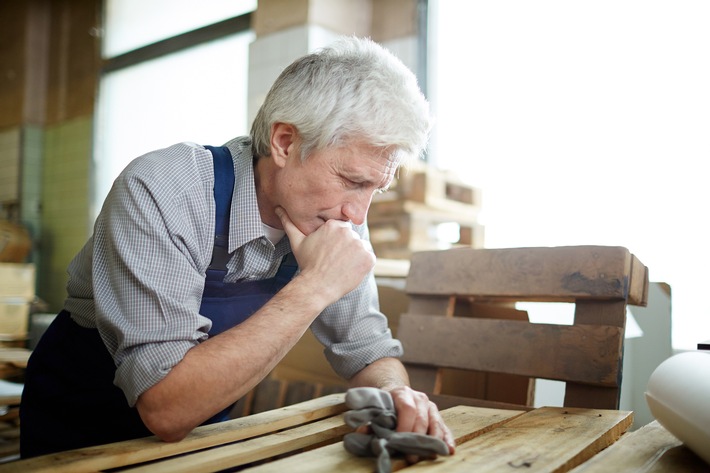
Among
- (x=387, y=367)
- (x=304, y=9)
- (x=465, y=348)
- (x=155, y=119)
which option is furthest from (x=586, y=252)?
(x=155, y=119)

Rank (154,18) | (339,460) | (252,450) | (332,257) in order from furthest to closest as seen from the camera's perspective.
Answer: (154,18)
(332,257)
(252,450)
(339,460)

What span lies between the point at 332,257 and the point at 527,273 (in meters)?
0.68

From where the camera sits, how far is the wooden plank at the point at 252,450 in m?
1.04

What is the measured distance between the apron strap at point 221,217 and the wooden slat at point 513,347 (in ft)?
2.38

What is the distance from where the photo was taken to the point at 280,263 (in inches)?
64.9

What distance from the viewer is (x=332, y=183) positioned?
58.2 inches

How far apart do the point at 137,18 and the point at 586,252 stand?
5503mm

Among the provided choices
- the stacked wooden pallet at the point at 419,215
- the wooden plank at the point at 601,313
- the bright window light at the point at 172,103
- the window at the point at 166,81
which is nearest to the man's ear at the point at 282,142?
the wooden plank at the point at 601,313

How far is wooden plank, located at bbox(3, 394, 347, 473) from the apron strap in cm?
35

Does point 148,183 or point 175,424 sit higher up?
point 148,183

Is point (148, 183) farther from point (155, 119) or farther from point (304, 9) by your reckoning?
Answer: point (155, 119)

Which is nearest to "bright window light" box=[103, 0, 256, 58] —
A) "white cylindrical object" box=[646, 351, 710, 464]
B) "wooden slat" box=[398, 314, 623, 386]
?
"wooden slat" box=[398, 314, 623, 386]

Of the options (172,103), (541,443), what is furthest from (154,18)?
(541,443)

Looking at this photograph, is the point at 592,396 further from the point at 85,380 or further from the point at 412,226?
the point at 412,226
